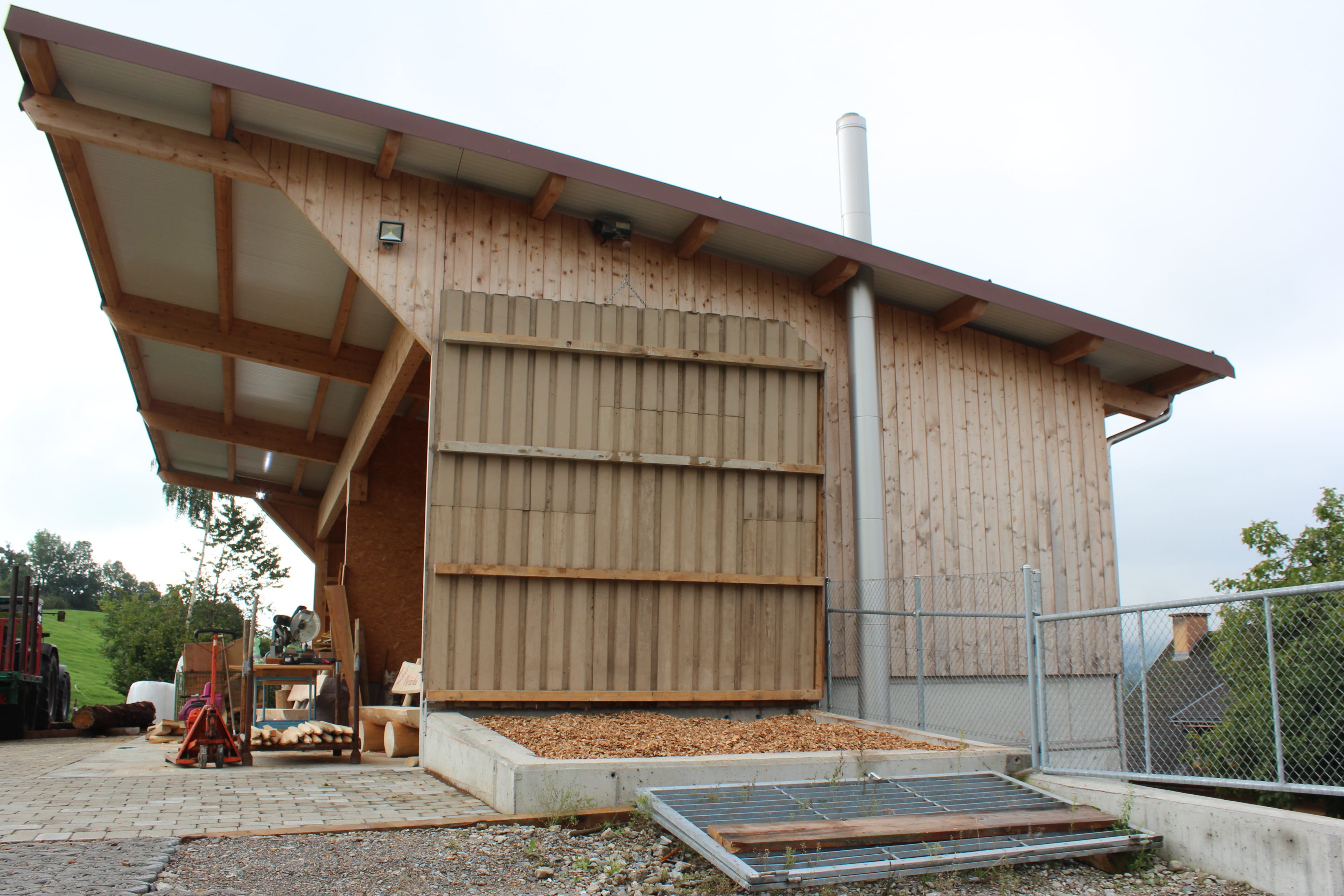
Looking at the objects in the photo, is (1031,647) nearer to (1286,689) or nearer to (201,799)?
(1286,689)

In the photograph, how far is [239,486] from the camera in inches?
875

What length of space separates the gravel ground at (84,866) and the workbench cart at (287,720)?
353cm

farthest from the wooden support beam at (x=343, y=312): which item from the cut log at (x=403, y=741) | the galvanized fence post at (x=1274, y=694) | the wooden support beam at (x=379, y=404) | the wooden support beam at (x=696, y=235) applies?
the galvanized fence post at (x=1274, y=694)

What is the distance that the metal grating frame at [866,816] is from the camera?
418 centimetres

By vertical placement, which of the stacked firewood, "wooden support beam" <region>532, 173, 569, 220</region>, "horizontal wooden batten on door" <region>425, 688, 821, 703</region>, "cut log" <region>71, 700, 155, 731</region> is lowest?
"cut log" <region>71, 700, 155, 731</region>

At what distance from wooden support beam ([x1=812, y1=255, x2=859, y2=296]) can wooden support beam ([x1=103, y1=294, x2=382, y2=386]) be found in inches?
239

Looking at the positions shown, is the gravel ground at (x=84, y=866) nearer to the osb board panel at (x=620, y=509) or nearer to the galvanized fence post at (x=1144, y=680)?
the osb board panel at (x=620, y=509)

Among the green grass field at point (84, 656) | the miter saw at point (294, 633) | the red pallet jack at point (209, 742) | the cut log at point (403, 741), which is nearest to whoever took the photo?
the red pallet jack at point (209, 742)

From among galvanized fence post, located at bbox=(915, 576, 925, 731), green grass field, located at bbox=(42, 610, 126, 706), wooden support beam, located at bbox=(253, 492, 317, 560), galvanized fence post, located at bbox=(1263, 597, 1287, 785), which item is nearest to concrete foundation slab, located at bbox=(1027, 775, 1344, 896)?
galvanized fence post, located at bbox=(1263, 597, 1287, 785)

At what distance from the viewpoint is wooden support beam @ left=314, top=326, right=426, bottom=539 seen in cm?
1057

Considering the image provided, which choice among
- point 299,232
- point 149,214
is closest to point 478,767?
point 299,232

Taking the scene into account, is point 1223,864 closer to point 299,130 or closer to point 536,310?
point 536,310

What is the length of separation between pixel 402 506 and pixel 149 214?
673cm

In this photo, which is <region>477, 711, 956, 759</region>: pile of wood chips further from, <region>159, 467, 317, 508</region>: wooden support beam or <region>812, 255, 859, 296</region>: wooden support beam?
<region>159, 467, 317, 508</region>: wooden support beam
